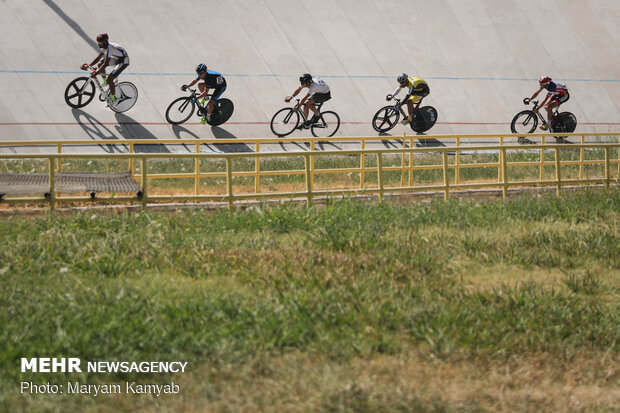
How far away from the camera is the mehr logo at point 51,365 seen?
5.14 metres

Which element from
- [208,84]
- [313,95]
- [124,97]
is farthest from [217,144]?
[313,95]

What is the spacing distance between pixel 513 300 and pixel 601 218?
525 cm

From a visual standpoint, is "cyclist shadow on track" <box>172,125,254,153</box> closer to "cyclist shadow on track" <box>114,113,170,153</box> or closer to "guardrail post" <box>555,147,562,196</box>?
"cyclist shadow on track" <box>114,113,170,153</box>

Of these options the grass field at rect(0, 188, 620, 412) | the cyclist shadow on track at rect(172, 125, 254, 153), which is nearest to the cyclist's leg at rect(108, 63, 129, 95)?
the cyclist shadow on track at rect(172, 125, 254, 153)

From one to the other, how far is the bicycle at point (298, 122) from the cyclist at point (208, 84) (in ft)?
6.28

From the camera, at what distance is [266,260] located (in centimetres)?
821

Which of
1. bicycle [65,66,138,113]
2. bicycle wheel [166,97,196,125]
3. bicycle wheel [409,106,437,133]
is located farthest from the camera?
bicycle wheel [409,106,437,133]

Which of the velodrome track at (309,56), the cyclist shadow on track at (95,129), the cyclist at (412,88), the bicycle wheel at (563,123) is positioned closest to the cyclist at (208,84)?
the velodrome track at (309,56)

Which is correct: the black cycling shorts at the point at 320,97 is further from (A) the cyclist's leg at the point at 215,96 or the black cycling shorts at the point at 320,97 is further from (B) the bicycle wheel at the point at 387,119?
(A) the cyclist's leg at the point at 215,96

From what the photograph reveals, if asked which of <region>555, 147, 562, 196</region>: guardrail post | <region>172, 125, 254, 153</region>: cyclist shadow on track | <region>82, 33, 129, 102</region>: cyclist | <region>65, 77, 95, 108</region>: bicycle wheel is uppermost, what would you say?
<region>82, 33, 129, 102</region>: cyclist

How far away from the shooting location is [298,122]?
2206cm

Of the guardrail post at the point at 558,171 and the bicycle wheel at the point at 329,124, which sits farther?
the bicycle wheel at the point at 329,124

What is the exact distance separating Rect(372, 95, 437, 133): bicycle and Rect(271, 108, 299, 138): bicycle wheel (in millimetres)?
2715

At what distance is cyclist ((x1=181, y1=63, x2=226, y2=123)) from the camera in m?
19.9
